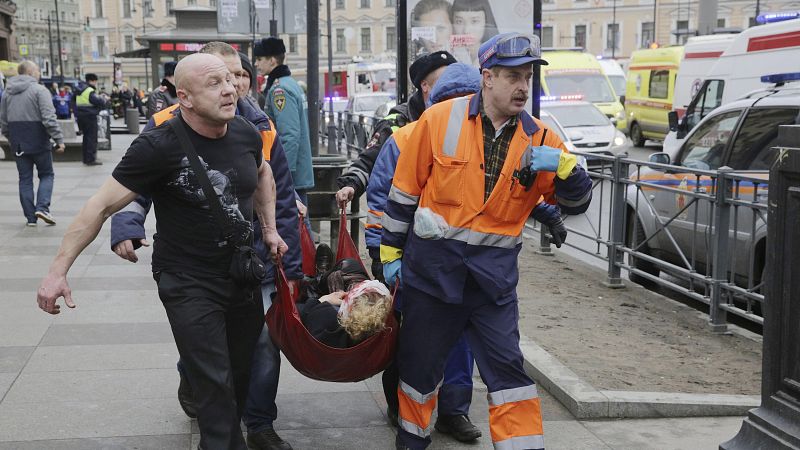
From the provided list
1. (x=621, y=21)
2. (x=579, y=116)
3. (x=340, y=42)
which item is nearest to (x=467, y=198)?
(x=579, y=116)

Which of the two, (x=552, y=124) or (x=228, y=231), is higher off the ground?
(x=228, y=231)

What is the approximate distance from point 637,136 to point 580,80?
2952 mm

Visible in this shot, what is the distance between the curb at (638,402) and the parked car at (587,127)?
51.1 feet

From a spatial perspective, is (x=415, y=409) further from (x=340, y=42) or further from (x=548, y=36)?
(x=340, y=42)

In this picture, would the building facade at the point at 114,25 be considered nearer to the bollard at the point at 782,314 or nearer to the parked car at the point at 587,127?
the parked car at the point at 587,127

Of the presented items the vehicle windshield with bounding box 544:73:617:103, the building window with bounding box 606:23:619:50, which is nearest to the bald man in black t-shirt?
the vehicle windshield with bounding box 544:73:617:103

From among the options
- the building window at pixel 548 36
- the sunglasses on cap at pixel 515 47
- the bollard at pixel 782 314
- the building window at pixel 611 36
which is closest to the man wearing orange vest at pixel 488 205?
the sunglasses on cap at pixel 515 47

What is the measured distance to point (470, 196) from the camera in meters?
4.10

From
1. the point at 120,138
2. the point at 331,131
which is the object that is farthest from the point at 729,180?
the point at 120,138

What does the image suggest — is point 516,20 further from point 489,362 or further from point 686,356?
point 489,362

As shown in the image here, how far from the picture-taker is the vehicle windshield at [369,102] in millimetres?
31312

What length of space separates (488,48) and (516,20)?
7.01 metres

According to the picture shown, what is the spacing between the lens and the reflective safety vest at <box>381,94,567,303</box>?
4094 millimetres

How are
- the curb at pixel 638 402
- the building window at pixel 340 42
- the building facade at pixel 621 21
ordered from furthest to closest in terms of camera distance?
the building window at pixel 340 42
the building facade at pixel 621 21
the curb at pixel 638 402
